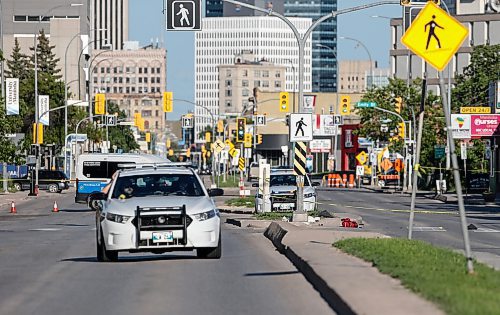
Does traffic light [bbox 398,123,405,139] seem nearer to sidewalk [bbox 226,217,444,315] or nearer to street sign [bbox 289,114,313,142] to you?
street sign [bbox 289,114,313,142]

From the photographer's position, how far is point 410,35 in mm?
15125

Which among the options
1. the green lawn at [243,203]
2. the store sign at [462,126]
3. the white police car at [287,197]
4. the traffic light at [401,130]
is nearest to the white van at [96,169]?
the green lawn at [243,203]

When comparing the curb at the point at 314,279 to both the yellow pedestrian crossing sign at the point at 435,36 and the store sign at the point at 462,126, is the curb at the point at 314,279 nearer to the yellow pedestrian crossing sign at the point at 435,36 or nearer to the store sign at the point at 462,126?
the yellow pedestrian crossing sign at the point at 435,36

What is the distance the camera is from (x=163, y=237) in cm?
1834

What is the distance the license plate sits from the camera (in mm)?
18344

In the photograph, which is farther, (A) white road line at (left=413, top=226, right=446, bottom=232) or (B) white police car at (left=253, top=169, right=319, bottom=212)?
(B) white police car at (left=253, top=169, right=319, bottom=212)

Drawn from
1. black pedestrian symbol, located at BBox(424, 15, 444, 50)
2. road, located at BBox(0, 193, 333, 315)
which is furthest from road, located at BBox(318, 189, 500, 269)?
black pedestrian symbol, located at BBox(424, 15, 444, 50)

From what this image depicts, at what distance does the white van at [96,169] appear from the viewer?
47.8 meters

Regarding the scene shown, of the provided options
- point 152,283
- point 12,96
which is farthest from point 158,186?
point 12,96

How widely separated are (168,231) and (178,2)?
1477 cm

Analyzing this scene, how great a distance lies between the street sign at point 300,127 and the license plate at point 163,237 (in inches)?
559

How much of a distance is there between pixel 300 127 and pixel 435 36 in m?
17.6

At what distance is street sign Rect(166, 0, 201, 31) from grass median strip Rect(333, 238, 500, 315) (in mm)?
14067

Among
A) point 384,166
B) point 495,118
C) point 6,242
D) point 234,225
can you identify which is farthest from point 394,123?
point 6,242
